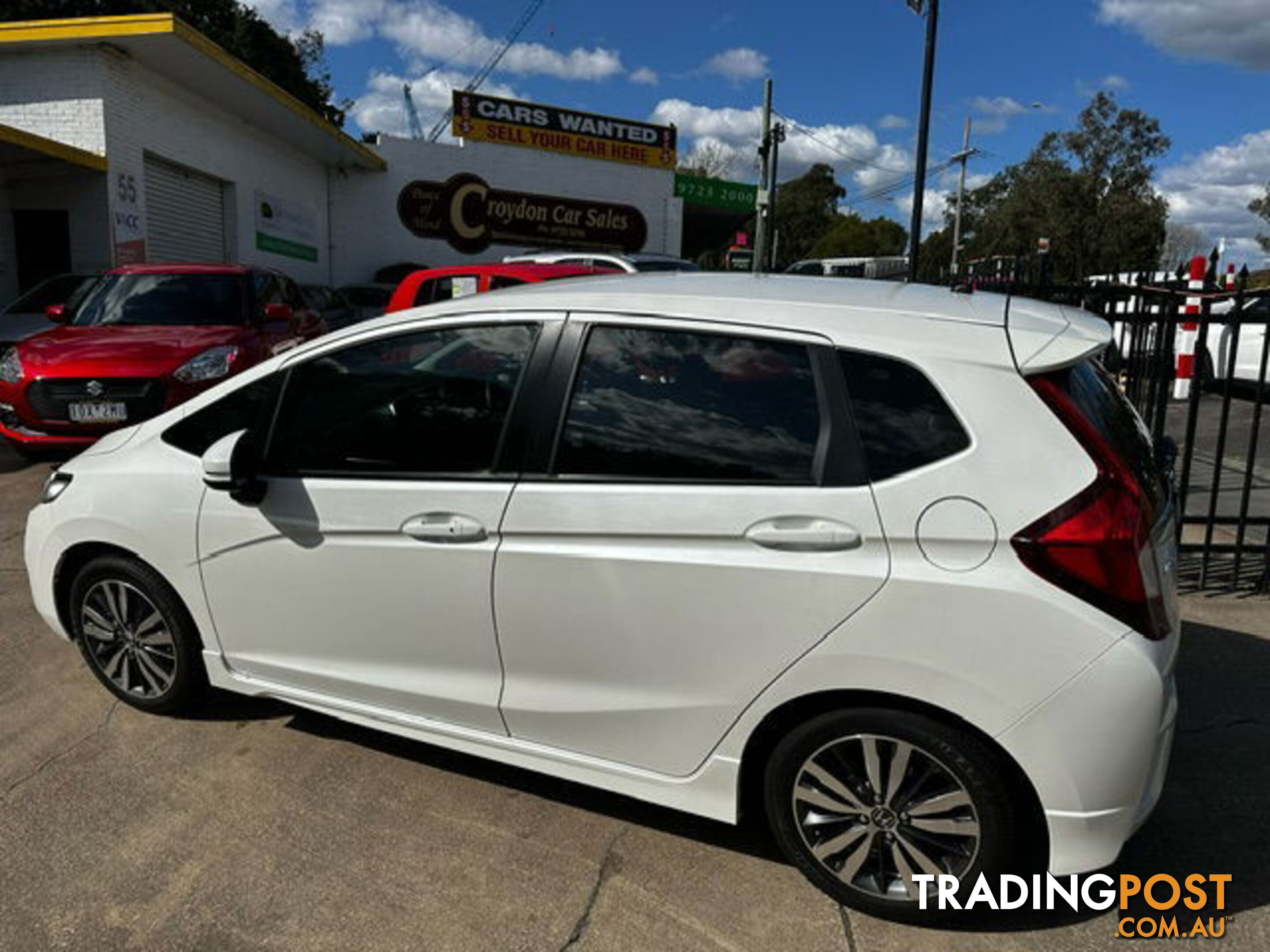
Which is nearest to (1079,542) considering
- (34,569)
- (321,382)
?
(321,382)

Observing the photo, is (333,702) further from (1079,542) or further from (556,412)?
(1079,542)

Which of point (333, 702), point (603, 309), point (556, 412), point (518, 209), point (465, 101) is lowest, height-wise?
point (333, 702)

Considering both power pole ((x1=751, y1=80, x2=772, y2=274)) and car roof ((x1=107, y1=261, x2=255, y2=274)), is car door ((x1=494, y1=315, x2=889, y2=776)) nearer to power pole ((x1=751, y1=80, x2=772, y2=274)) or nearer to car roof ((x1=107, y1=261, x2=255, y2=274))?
Answer: car roof ((x1=107, y1=261, x2=255, y2=274))

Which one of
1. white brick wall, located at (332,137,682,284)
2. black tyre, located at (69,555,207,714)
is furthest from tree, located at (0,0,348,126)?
black tyre, located at (69,555,207,714)

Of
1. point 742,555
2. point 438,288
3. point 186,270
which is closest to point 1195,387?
point 742,555

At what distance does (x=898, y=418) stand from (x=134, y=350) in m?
6.46

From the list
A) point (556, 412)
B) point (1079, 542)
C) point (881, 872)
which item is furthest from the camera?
point (556, 412)

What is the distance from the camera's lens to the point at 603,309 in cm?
273

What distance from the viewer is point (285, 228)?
62.1 feet

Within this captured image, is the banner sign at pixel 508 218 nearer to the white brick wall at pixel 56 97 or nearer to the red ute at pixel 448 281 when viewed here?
the white brick wall at pixel 56 97

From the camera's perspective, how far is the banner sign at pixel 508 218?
74.7 feet

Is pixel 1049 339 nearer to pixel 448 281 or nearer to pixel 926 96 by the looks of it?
pixel 448 281

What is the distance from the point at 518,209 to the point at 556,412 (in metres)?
22.3

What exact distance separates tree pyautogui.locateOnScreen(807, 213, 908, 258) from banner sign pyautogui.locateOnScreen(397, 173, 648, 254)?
→ 50.8 metres
